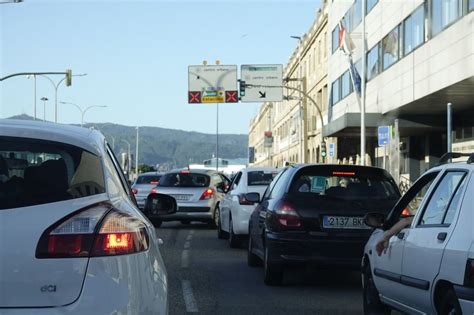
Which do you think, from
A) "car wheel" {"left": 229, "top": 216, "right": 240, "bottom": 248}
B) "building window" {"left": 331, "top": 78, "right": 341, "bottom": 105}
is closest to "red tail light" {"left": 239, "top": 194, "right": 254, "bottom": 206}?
"car wheel" {"left": 229, "top": 216, "right": 240, "bottom": 248}

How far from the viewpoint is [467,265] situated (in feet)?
15.0

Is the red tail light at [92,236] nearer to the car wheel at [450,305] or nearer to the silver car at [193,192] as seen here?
the car wheel at [450,305]

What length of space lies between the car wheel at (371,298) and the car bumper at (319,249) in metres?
1.47

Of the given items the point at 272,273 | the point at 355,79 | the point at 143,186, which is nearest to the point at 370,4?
the point at 355,79

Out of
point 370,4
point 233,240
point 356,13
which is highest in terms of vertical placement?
point 356,13

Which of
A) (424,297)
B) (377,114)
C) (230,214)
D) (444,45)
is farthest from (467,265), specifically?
(377,114)

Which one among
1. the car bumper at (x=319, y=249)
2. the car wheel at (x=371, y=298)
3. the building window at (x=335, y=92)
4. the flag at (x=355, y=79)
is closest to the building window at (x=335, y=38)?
the building window at (x=335, y=92)

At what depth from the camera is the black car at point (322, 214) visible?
896 cm

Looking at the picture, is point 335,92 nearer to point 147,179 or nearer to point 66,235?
point 147,179

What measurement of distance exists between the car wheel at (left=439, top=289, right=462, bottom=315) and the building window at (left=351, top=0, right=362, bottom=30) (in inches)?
1364

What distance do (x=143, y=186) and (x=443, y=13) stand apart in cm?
1122

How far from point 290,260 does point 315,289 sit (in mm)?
679

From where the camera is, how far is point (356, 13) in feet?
129

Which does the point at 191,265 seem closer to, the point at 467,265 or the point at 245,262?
the point at 245,262
